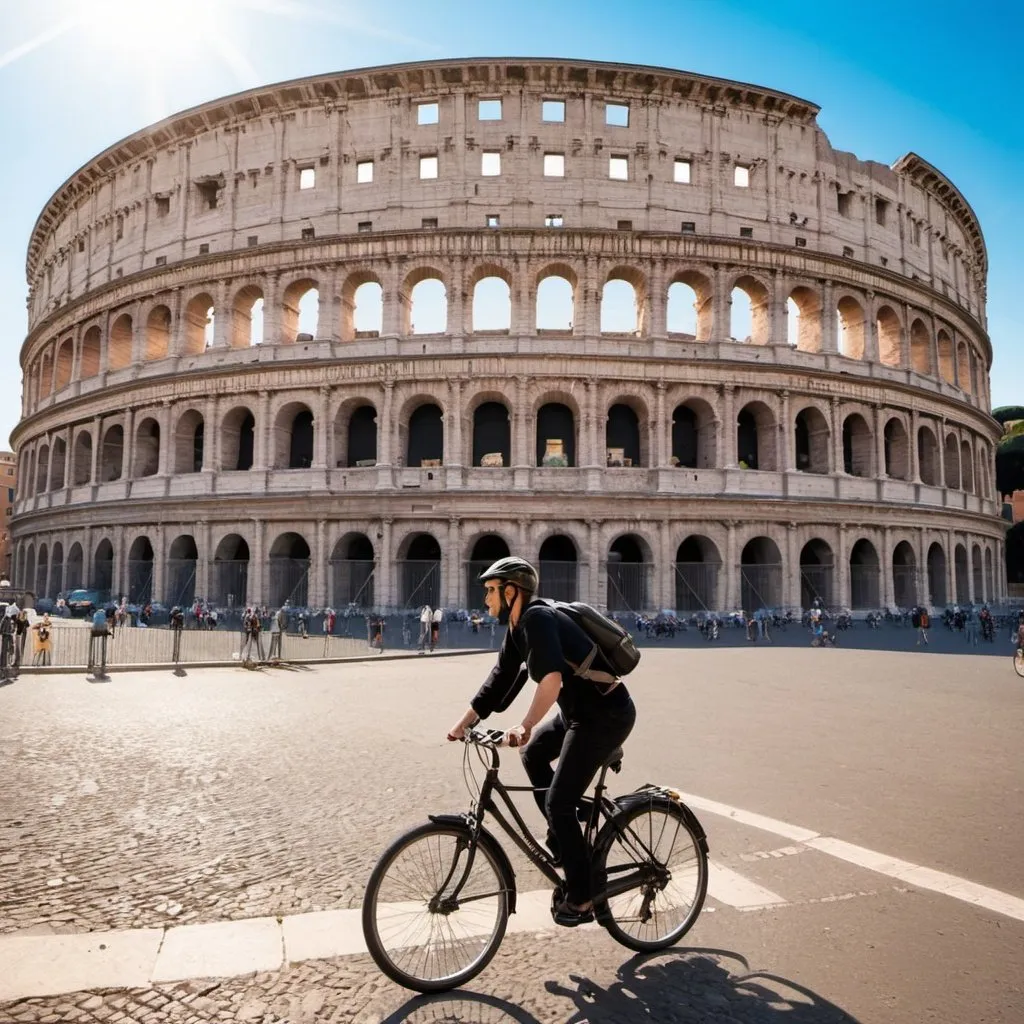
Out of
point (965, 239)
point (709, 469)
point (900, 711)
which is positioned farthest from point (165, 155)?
point (965, 239)

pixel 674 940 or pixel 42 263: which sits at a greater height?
pixel 42 263

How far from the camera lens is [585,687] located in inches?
116

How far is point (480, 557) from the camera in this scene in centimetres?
2666

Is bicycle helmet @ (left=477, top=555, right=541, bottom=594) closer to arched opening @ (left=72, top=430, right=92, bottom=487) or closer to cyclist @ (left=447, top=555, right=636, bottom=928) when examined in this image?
cyclist @ (left=447, top=555, right=636, bottom=928)

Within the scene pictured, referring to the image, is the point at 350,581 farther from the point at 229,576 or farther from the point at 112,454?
the point at 112,454

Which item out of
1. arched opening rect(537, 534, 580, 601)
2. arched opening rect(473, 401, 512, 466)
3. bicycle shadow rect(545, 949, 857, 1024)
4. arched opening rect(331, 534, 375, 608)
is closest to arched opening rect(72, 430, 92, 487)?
arched opening rect(331, 534, 375, 608)

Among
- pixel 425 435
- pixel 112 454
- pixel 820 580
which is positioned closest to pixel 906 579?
pixel 820 580

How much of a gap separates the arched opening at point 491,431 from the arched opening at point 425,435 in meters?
1.46

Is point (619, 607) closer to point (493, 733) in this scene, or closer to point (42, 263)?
point (493, 733)

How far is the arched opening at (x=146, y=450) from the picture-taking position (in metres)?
29.4

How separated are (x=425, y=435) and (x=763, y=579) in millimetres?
14704

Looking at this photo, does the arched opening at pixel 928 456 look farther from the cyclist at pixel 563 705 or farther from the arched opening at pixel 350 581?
the cyclist at pixel 563 705

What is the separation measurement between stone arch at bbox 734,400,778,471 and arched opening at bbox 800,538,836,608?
3.97 metres

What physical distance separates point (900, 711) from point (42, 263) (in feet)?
158
